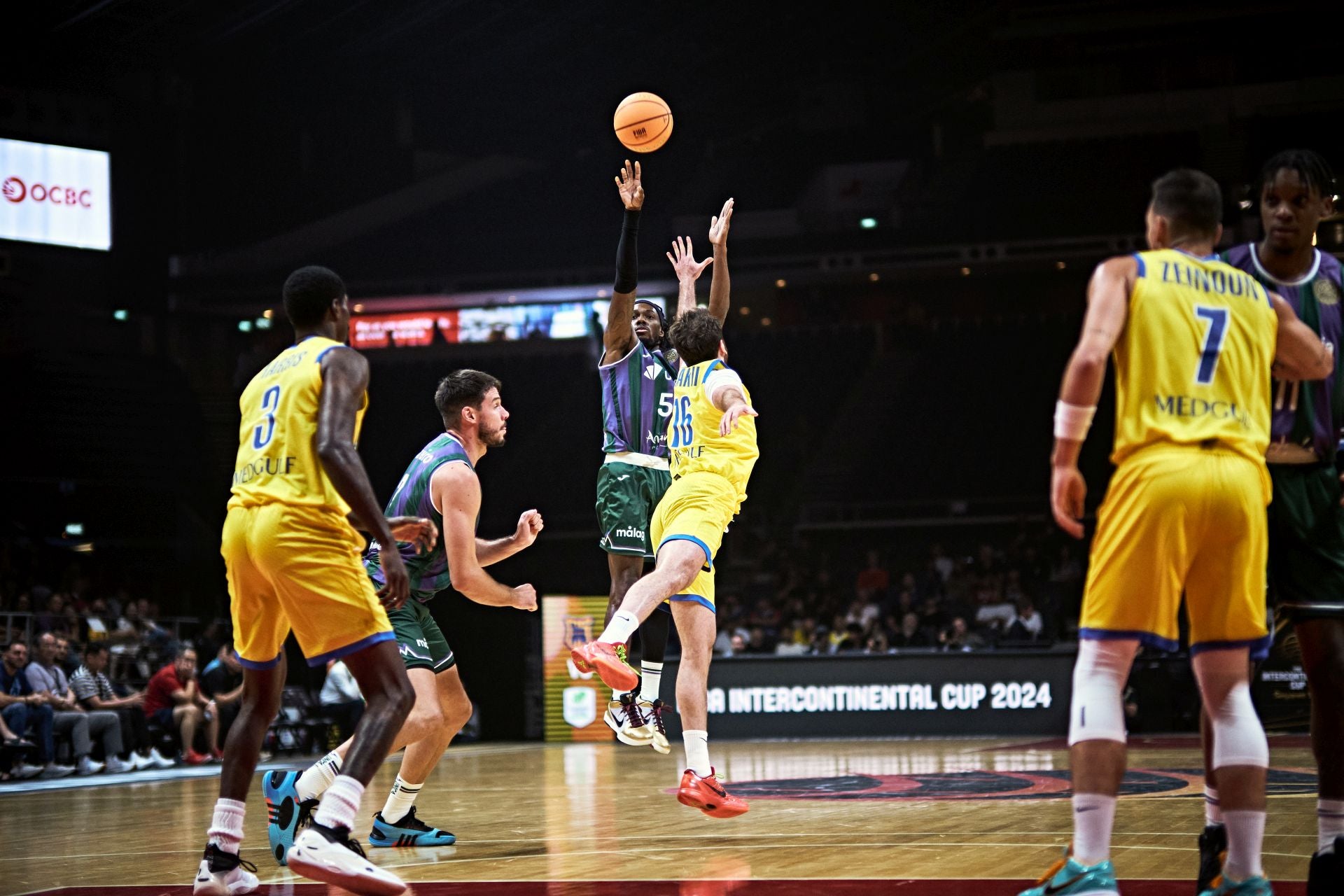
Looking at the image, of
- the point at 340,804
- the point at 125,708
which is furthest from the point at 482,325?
the point at 340,804

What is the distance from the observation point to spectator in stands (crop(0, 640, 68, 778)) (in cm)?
1181

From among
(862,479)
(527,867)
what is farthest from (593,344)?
(527,867)

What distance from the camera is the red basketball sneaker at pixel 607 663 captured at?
5.85m

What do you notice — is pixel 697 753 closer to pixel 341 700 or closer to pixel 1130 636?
pixel 1130 636

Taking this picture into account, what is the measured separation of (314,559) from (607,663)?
2.00 metres

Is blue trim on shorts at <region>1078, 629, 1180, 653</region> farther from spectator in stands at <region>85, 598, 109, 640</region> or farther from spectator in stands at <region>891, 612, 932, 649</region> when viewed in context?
spectator in stands at <region>85, 598, 109, 640</region>

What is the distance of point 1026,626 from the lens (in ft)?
53.7

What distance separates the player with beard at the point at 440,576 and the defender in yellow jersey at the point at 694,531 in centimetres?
56

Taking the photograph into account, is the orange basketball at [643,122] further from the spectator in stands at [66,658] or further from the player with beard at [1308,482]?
the spectator in stands at [66,658]

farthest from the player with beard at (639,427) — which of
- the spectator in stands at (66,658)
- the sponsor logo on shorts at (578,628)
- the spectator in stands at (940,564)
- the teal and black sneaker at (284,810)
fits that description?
the spectator in stands at (940,564)

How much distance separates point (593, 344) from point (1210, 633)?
23.8 m

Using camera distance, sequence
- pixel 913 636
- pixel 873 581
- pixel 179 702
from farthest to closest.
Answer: pixel 873 581 < pixel 913 636 < pixel 179 702

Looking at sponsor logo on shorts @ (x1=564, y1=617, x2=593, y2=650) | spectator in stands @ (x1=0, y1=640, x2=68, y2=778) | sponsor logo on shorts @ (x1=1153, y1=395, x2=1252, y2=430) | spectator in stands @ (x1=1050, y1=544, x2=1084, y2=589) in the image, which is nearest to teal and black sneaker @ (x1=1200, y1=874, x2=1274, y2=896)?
sponsor logo on shorts @ (x1=1153, y1=395, x2=1252, y2=430)

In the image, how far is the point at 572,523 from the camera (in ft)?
79.6
